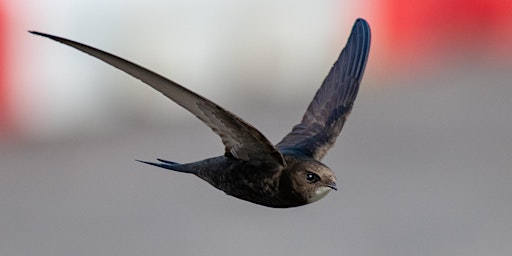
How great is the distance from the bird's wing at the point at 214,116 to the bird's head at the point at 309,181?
0.04 meters

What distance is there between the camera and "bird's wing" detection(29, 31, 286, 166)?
288 cm

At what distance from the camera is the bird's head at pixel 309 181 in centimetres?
338

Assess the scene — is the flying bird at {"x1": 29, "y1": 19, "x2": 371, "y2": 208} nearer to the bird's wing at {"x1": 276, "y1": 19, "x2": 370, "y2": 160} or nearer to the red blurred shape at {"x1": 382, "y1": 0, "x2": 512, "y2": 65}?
the bird's wing at {"x1": 276, "y1": 19, "x2": 370, "y2": 160}

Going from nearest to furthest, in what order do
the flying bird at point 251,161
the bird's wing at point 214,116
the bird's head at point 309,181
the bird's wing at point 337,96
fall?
the bird's wing at point 214,116
the flying bird at point 251,161
the bird's head at point 309,181
the bird's wing at point 337,96

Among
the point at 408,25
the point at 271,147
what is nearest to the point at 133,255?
the point at 408,25

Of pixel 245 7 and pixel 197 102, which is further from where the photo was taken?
pixel 245 7

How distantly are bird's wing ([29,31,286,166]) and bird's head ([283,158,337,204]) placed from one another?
0.15 ft

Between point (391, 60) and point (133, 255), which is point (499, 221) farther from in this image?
point (391, 60)

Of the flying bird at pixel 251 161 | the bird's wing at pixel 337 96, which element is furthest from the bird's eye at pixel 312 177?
the bird's wing at pixel 337 96

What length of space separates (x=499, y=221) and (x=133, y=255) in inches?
89.0

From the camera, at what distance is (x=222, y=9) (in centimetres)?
1065

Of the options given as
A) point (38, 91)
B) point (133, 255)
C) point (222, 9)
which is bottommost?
point (133, 255)

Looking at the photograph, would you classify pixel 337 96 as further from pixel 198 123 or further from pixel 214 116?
pixel 198 123

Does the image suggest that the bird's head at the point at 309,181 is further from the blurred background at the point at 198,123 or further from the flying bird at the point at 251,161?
the blurred background at the point at 198,123
